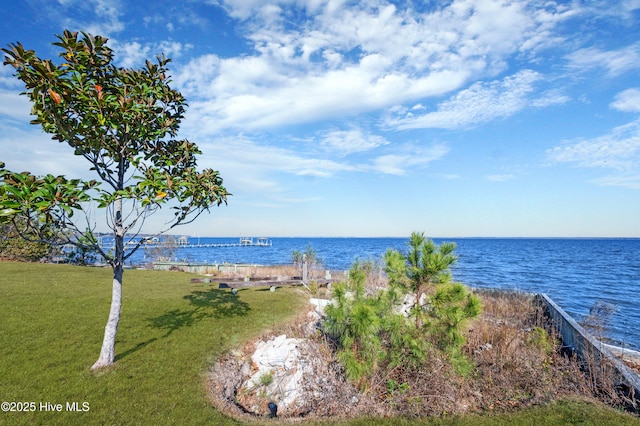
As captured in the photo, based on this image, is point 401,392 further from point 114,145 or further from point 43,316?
point 43,316

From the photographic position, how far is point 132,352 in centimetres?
743

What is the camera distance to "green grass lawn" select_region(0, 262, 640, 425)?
5.38 metres

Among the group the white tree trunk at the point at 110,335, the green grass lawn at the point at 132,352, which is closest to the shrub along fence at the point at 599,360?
the green grass lawn at the point at 132,352

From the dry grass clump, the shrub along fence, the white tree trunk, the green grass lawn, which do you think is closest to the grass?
the green grass lawn

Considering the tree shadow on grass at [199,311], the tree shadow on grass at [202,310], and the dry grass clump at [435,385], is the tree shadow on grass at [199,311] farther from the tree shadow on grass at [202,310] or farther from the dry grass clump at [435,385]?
the dry grass clump at [435,385]

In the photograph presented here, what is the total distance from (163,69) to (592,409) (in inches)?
432

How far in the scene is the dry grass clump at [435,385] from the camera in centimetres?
600

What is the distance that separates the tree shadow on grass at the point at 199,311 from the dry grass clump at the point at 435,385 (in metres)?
2.29

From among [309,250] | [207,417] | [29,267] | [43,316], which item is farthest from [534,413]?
[29,267]

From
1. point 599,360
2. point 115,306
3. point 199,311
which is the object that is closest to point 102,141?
point 115,306

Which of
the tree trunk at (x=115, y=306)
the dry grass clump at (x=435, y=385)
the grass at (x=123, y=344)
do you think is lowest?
the dry grass clump at (x=435, y=385)

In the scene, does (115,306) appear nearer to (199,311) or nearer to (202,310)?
(199,311)

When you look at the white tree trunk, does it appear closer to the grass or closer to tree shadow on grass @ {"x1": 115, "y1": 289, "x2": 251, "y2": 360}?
the grass

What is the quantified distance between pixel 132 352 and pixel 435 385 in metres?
6.86
